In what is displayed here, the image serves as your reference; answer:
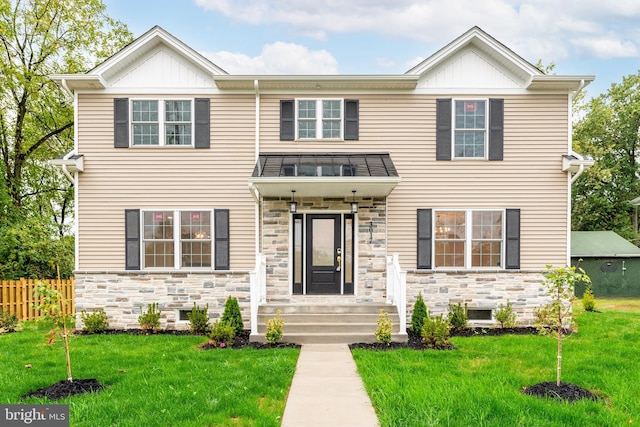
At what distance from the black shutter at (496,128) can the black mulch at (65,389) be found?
888cm

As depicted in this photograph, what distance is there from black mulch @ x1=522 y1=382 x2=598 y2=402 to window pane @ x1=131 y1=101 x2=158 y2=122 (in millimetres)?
8978

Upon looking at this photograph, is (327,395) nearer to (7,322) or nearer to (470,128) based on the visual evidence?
(470,128)

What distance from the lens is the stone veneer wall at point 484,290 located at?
30.2 feet

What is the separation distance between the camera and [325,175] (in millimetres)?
8258

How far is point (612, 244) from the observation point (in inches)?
624

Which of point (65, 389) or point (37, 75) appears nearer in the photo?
point (65, 389)

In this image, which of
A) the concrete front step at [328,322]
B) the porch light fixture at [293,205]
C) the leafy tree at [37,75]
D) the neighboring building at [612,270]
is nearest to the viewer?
the concrete front step at [328,322]

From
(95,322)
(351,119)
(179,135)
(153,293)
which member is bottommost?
(95,322)

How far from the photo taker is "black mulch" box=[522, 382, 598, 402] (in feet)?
15.7

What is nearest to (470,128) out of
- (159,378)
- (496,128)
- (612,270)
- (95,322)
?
(496,128)

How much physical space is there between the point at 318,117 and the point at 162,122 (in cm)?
365

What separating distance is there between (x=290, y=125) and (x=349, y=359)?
5.42m

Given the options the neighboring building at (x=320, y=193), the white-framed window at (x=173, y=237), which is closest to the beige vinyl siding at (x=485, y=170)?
the neighboring building at (x=320, y=193)

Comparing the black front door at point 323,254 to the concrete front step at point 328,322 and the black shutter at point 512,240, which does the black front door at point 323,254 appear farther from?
the black shutter at point 512,240
